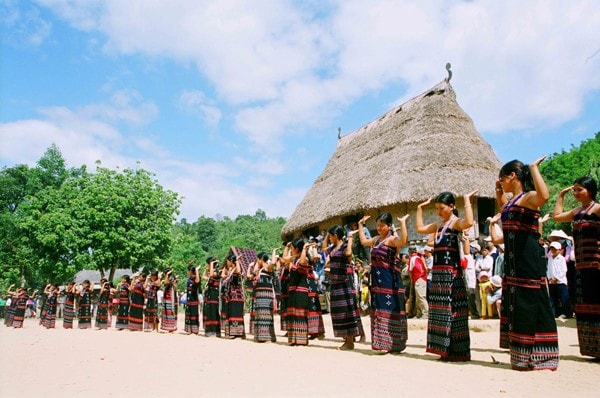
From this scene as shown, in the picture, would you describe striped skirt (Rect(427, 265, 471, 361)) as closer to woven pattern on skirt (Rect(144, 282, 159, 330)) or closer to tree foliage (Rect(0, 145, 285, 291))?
woven pattern on skirt (Rect(144, 282, 159, 330))

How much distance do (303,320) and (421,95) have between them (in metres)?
17.0

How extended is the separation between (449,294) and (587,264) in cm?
148

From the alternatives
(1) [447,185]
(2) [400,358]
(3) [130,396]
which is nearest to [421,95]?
(1) [447,185]

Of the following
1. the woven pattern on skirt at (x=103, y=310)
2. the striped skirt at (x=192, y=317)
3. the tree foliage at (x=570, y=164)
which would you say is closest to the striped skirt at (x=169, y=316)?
the striped skirt at (x=192, y=317)

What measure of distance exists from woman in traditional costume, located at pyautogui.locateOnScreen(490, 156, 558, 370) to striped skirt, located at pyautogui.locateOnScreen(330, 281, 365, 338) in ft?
8.22

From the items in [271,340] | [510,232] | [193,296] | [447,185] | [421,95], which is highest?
[421,95]

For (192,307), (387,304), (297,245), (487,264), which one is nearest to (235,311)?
(192,307)

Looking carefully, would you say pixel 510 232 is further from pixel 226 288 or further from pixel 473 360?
pixel 226 288

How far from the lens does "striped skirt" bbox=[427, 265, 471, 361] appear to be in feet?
17.3

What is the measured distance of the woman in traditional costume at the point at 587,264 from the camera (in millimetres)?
5047

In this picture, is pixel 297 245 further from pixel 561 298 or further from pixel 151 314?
pixel 151 314

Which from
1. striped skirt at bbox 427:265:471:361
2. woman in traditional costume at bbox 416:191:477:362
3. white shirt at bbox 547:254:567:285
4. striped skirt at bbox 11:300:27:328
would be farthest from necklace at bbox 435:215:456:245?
striped skirt at bbox 11:300:27:328

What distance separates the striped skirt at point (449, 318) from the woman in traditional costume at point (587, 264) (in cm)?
119

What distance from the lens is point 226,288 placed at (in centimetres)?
1024
